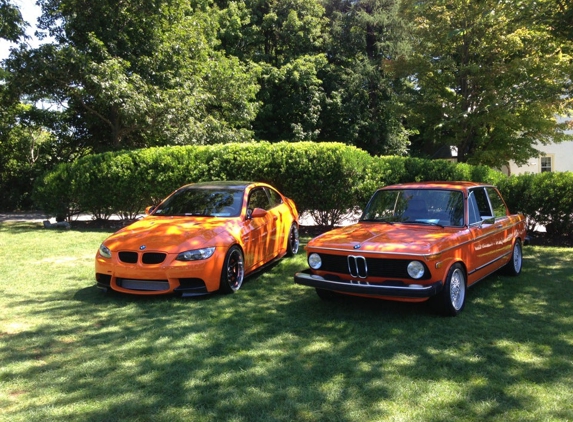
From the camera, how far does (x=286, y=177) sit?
38.9 feet

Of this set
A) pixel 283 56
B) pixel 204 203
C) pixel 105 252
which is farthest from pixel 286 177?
pixel 283 56

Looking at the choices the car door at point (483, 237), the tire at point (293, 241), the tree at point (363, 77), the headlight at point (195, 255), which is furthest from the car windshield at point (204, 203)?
the tree at point (363, 77)

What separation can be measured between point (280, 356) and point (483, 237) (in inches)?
130

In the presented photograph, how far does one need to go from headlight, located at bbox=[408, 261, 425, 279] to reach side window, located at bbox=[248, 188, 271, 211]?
3171mm

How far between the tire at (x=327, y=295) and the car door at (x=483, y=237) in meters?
1.68

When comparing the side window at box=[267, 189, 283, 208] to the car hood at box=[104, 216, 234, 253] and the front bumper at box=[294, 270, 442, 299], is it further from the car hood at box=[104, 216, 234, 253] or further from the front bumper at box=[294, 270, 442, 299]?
the front bumper at box=[294, 270, 442, 299]

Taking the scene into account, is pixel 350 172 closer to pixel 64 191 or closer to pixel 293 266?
pixel 293 266

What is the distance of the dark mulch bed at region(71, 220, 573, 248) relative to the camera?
10469 millimetres

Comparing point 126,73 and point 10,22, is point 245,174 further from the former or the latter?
point 10,22

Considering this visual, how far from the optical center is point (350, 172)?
11.4m

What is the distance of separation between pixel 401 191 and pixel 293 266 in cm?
253

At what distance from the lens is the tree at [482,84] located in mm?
16188

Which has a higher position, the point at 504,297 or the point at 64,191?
the point at 64,191

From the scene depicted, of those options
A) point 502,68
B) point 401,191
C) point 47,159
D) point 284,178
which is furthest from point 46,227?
point 502,68
